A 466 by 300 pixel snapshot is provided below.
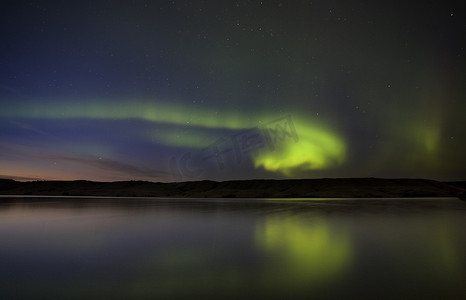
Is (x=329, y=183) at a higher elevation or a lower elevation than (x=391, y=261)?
higher

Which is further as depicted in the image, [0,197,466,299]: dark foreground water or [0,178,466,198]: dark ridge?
[0,178,466,198]: dark ridge

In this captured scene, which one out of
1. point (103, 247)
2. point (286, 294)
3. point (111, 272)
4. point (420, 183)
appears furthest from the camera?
point (420, 183)

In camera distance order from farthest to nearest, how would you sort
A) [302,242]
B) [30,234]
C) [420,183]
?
[420,183]
[30,234]
[302,242]

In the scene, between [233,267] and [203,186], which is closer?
[233,267]

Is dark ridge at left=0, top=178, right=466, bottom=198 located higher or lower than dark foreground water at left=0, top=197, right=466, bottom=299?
higher

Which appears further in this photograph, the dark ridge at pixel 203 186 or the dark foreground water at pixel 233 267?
the dark ridge at pixel 203 186

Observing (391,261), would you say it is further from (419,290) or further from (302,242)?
(302,242)

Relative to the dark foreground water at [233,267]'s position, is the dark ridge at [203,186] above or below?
above

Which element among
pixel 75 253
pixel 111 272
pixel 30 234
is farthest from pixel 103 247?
pixel 30 234

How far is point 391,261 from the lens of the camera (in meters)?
7.96

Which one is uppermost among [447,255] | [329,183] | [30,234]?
[329,183]

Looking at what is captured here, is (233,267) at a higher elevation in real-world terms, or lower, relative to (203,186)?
lower

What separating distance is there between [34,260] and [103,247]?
2.20 meters

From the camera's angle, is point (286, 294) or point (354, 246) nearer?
point (286, 294)
